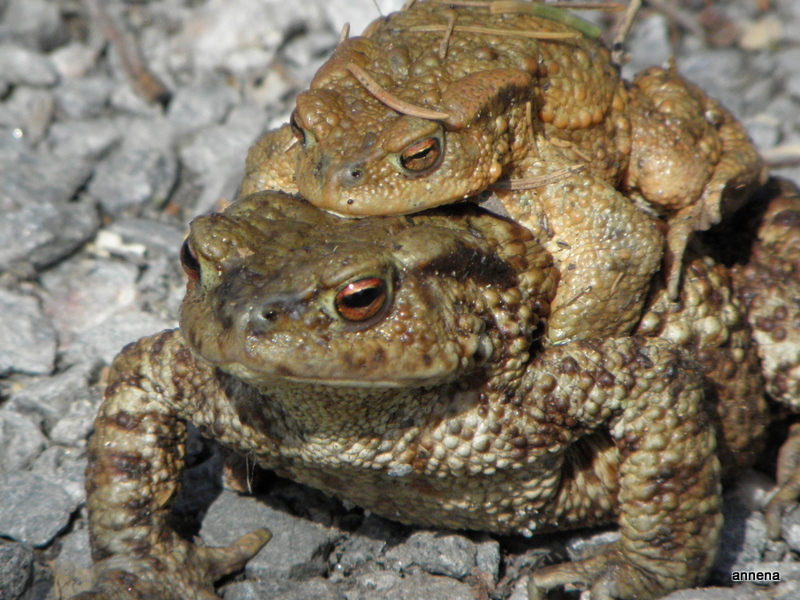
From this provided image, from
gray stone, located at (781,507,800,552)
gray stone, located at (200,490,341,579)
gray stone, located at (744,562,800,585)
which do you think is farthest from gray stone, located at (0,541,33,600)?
gray stone, located at (781,507,800,552)

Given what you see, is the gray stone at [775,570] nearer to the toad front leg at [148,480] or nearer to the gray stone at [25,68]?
the toad front leg at [148,480]

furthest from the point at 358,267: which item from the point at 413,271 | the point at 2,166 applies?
the point at 2,166

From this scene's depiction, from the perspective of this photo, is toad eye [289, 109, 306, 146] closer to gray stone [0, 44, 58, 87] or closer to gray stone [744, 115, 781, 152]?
gray stone [0, 44, 58, 87]

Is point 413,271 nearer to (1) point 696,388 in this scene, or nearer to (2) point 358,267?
(2) point 358,267

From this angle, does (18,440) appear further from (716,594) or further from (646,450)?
(716,594)

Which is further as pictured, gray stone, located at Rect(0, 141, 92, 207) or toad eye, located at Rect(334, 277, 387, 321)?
gray stone, located at Rect(0, 141, 92, 207)

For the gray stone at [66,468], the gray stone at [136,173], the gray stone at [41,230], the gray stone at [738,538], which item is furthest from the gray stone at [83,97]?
the gray stone at [738,538]

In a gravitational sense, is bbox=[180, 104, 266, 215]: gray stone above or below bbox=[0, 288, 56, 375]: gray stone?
above
